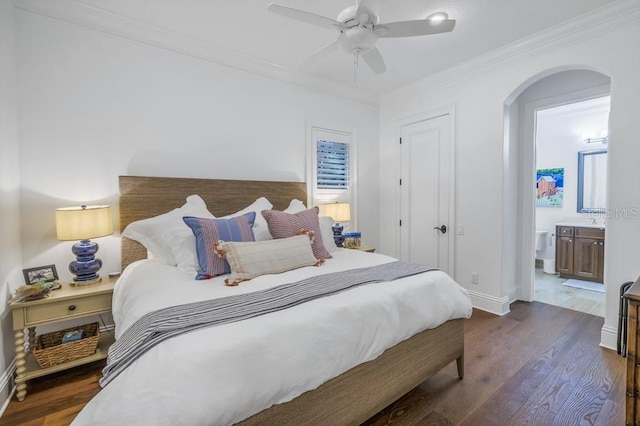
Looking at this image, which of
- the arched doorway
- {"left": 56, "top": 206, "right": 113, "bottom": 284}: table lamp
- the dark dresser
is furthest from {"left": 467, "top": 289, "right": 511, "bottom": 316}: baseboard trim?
{"left": 56, "top": 206, "right": 113, "bottom": 284}: table lamp

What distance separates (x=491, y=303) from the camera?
131 inches

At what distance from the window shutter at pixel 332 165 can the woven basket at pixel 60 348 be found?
2.70 metres

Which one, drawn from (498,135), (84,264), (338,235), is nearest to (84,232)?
(84,264)

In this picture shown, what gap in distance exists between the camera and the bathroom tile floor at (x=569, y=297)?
3.41 meters

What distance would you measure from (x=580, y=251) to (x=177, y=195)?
5.61 m

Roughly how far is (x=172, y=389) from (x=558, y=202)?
6.26 metres

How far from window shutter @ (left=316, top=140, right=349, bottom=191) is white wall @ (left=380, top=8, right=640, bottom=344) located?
70 centimetres

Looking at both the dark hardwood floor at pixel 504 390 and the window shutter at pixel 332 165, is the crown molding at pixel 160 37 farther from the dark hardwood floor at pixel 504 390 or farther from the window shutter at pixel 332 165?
the dark hardwood floor at pixel 504 390

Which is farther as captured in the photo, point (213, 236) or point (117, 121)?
point (117, 121)

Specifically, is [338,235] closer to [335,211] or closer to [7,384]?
[335,211]

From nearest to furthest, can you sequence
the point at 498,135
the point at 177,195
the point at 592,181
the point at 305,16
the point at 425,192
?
the point at 305,16 → the point at 177,195 → the point at 498,135 → the point at 425,192 → the point at 592,181

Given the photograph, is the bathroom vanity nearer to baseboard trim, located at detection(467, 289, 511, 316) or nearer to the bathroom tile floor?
the bathroom tile floor

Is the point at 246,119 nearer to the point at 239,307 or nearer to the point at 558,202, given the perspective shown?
the point at 239,307

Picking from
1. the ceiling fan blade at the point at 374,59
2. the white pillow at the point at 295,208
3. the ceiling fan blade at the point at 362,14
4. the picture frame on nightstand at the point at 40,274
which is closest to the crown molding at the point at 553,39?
the ceiling fan blade at the point at 374,59
